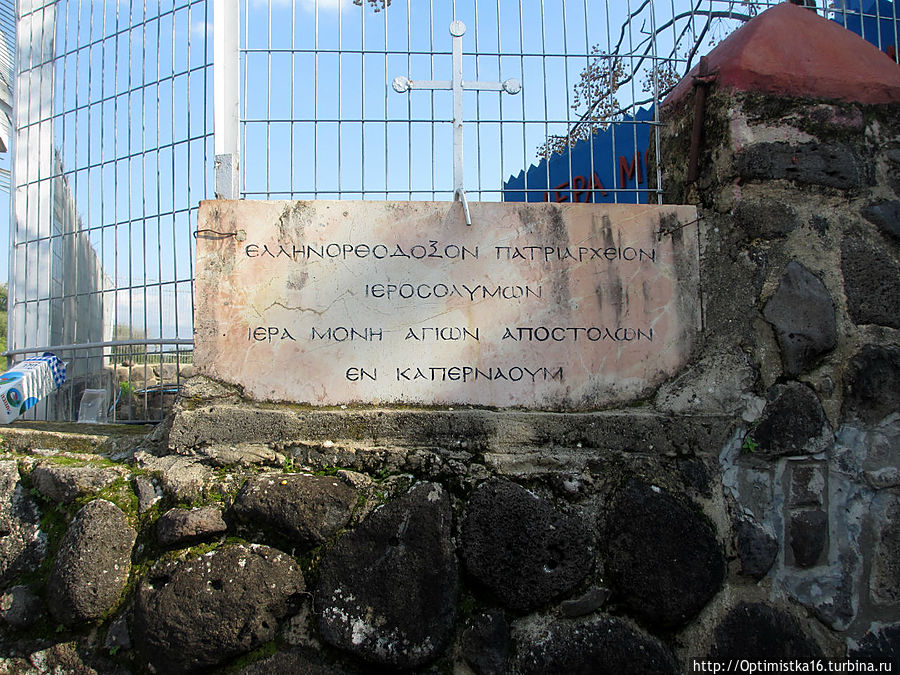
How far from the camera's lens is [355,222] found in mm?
2324

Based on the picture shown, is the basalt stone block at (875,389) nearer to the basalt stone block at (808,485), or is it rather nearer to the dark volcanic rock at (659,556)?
the basalt stone block at (808,485)

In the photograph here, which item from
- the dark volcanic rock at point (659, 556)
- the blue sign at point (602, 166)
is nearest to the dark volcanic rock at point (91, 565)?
the dark volcanic rock at point (659, 556)

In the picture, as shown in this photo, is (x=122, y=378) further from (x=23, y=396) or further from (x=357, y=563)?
(x=357, y=563)

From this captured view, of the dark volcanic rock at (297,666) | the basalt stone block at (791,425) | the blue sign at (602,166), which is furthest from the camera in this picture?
the blue sign at (602,166)

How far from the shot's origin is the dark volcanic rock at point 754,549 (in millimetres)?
2139

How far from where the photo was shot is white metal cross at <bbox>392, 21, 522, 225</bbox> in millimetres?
2414

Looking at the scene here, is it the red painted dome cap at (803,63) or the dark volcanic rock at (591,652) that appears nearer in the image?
the dark volcanic rock at (591,652)

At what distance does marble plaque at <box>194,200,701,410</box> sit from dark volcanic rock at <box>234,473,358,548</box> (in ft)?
1.02

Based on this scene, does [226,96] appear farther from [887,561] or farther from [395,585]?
[887,561]

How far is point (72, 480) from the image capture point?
87.3 inches

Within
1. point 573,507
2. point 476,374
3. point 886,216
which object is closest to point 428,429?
point 476,374

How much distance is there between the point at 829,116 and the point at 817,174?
0.23 metres

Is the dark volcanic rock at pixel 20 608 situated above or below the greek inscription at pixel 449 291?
below

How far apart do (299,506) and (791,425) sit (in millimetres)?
1731
